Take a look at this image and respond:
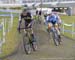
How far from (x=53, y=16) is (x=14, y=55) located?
390cm

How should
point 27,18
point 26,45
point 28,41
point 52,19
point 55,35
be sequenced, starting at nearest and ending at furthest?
point 26,45, point 28,41, point 27,18, point 55,35, point 52,19

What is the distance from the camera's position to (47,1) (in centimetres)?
10056

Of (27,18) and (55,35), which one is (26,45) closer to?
(27,18)

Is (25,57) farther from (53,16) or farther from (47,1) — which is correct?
(47,1)

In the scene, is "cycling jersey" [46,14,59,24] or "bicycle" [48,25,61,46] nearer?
"bicycle" [48,25,61,46]

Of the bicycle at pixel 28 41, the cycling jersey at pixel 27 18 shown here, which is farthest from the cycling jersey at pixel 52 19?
the bicycle at pixel 28 41

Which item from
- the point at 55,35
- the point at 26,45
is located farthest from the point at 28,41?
the point at 55,35

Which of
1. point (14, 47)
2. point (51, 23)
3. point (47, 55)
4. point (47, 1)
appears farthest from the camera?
point (47, 1)

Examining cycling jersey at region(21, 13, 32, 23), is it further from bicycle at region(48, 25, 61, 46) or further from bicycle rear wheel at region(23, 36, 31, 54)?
bicycle at region(48, 25, 61, 46)

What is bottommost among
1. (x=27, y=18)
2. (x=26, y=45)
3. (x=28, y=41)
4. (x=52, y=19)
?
(x=26, y=45)

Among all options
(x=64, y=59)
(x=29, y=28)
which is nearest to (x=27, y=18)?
(x=29, y=28)

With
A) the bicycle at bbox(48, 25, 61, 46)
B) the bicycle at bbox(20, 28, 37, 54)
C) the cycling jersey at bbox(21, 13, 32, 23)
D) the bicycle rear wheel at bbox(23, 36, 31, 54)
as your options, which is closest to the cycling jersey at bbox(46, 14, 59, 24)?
the bicycle at bbox(48, 25, 61, 46)

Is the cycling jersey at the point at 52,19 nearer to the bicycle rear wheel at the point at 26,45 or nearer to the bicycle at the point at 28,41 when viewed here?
the bicycle at the point at 28,41

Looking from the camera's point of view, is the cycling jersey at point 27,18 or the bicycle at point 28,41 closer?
the bicycle at point 28,41
